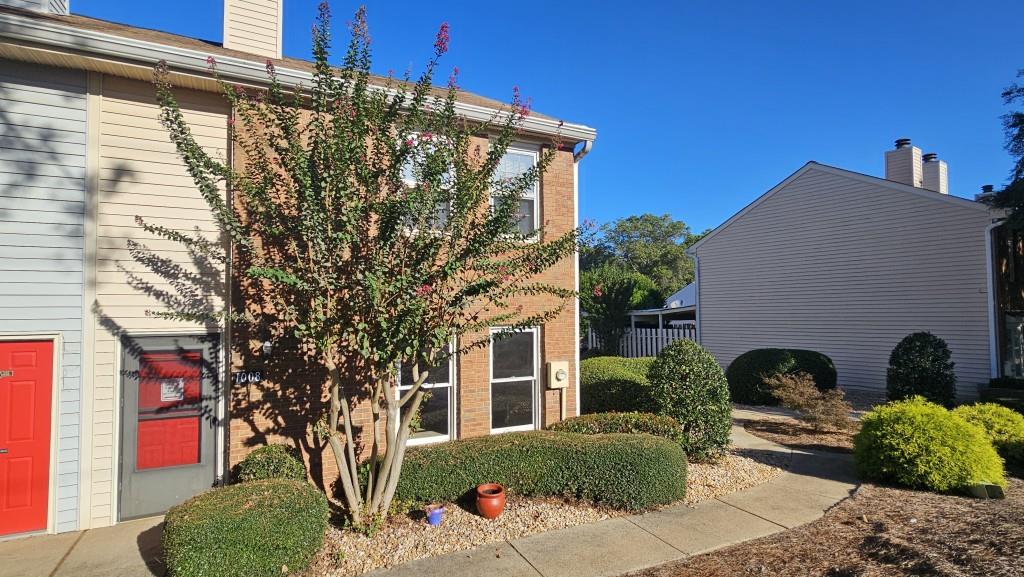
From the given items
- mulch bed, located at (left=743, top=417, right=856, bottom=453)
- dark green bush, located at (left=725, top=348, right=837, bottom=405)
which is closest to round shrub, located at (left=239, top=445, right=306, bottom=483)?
mulch bed, located at (left=743, top=417, right=856, bottom=453)

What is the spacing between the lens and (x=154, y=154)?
232 inches

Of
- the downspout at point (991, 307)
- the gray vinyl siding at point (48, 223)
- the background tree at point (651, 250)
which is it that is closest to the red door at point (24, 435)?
the gray vinyl siding at point (48, 223)

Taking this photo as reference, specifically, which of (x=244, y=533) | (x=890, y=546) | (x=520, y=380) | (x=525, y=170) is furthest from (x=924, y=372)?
(x=244, y=533)

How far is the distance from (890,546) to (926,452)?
2.49 metres

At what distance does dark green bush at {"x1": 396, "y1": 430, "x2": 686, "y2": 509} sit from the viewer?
5820mm

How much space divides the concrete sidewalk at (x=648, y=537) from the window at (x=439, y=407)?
7.43 feet

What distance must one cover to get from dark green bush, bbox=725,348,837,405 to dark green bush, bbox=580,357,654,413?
169 inches

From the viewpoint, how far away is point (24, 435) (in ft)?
17.4

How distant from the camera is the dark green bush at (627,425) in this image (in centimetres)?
701

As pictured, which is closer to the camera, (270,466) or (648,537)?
(648,537)

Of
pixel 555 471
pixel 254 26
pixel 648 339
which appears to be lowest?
pixel 555 471

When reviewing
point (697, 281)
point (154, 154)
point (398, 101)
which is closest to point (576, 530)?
point (398, 101)

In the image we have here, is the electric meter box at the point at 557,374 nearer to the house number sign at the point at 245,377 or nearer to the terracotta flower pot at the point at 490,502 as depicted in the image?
the terracotta flower pot at the point at 490,502

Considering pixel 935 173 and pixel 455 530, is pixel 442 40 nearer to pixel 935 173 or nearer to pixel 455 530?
pixel 455 530
